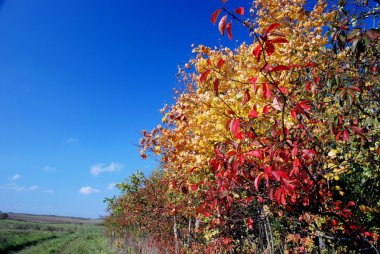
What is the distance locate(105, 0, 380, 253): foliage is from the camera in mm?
2332

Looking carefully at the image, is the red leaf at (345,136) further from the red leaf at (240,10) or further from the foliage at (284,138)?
the red leaf at (240,10)

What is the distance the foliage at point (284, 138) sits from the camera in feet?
7.65

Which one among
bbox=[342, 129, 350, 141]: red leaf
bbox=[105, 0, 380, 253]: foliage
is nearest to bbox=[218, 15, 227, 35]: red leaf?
bbox=[105, 0, 380, 253]: foliage

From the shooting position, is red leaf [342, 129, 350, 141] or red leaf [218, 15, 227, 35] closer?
red leaf [218, 15, 227, 35]

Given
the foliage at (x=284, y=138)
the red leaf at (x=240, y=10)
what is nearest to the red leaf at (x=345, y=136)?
the foliage at (x=284, y=138)

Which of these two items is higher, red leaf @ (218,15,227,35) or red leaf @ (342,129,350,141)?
red leaf @ (218,15,227,35)

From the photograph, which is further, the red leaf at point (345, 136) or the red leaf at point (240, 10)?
the red leaf at point (345, 136)

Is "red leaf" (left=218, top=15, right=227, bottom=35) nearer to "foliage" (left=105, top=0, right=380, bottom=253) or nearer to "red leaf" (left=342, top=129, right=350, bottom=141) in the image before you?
"foliage" (left=105, top=0, right=380, bottom=253)

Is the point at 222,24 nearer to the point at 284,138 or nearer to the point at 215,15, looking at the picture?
the point at 215,15

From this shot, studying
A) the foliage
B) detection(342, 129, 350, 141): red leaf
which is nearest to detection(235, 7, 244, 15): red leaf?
the foliage

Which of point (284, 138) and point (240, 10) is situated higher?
point (240, 10)

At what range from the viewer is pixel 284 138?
2154mm

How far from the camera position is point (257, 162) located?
3.43 m

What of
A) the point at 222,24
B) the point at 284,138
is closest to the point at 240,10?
the point at 222,24
